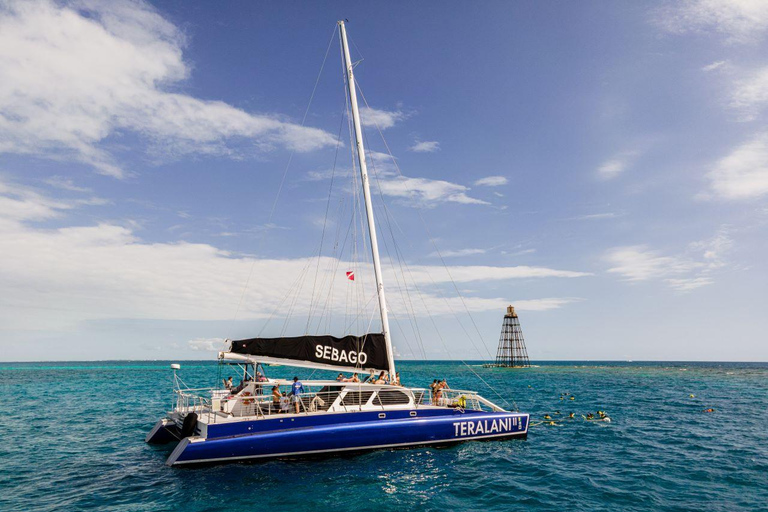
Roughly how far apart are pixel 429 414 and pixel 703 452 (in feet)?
35.6

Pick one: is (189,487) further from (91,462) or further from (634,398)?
(634,398)

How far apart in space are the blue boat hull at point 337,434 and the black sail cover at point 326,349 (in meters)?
1.90

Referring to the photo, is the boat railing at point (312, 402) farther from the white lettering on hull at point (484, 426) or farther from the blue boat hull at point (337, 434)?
the white lettering on hull at point (484, 426)

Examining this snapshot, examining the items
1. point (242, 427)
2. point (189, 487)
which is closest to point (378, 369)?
point (242, 427)

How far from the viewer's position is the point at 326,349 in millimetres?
16750

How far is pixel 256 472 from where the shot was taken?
14.1 m

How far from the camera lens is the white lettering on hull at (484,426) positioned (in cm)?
1740

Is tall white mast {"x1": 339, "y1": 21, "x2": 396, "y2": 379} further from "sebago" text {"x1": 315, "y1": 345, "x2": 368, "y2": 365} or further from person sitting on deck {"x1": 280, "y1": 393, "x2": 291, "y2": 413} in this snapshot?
person sitting on deck {"x1": 280, "y1": 393, "x2": 291, "y2": 413}

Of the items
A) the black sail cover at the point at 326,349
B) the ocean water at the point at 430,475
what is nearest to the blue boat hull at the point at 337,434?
the ocean water at the point at 430,475

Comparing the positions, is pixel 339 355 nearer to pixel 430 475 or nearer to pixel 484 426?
pixel 430 475

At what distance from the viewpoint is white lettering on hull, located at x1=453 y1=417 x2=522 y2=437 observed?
1740 cm

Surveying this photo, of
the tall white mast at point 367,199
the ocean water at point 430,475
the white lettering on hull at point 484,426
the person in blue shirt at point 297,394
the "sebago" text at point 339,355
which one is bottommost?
the ocean water at point 430,475

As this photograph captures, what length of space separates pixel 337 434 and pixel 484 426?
20.6ft

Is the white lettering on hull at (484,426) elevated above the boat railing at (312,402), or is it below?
below
